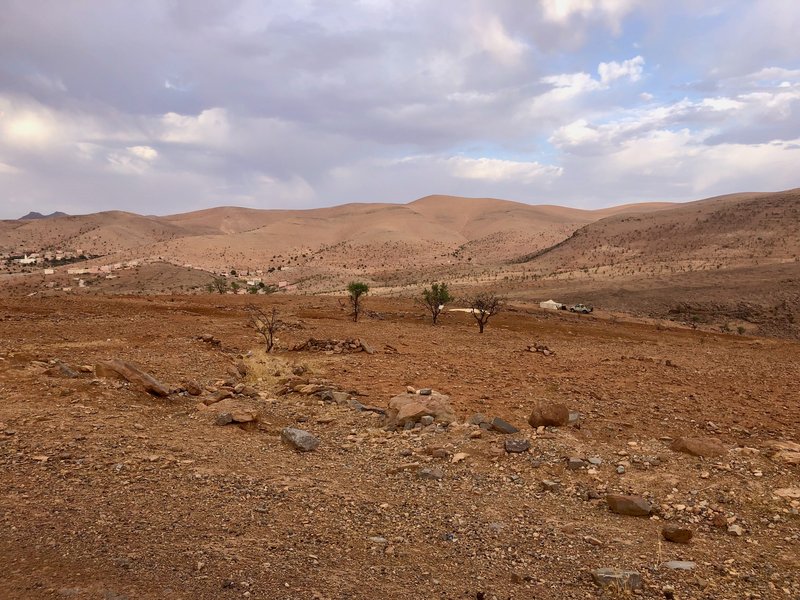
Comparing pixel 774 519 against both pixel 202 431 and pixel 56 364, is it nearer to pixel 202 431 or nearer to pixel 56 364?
pixel 202 431

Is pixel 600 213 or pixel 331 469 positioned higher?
pixel 600 213

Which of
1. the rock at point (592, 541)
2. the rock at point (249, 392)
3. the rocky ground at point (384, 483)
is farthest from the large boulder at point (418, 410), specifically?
the rock at point (592, 541)

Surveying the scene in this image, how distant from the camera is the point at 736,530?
15.0 feet

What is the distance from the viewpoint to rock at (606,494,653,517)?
16.2 feet

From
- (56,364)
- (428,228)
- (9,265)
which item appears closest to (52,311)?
(56,364)

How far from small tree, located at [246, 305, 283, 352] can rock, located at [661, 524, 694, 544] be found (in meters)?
10.1

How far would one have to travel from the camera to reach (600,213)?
504ft

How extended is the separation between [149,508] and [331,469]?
6.20ft

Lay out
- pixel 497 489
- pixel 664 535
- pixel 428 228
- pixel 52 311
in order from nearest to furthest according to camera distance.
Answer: pixel 664 535 < pixel 497 489 < pixel 52 311 < pixel 428 228

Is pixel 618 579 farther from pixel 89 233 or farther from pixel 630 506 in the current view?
pixel 89 233

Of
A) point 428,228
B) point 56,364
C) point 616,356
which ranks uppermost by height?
point 428,228

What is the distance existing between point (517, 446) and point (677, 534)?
83.5 inches

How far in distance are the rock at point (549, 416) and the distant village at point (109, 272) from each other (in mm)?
33382

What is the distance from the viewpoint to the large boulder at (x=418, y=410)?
24.5 feet
